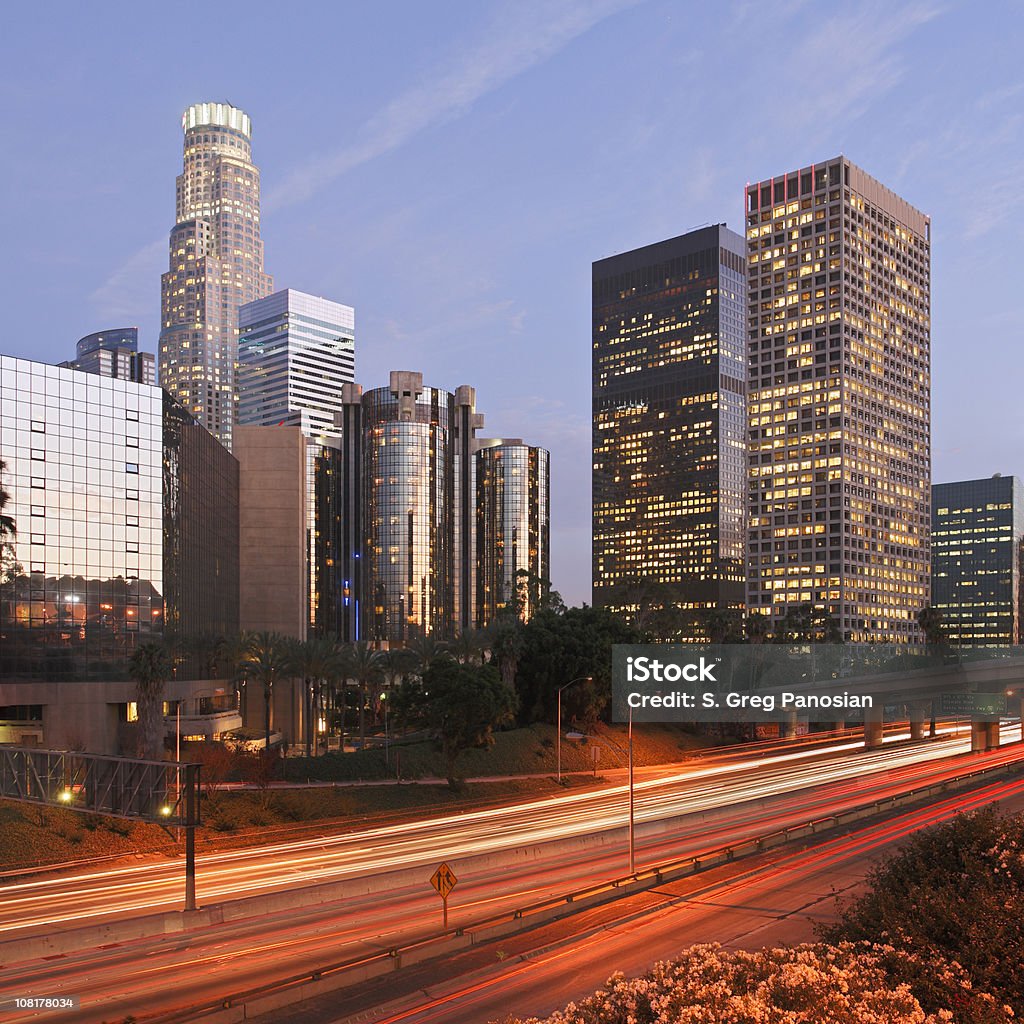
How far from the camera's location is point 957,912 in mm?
20578

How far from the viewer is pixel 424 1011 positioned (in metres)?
25.4

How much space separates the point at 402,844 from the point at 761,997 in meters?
38.6

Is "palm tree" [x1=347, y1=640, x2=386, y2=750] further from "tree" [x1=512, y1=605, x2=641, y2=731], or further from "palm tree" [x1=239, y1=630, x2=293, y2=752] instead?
"tree" [x1=512, y1=605, x2=641, y2=731]

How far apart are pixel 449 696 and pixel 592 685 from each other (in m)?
22.4

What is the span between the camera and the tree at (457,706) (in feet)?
236

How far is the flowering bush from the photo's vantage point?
14.6 metres

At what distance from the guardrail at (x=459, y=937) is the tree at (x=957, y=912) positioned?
39.0ft

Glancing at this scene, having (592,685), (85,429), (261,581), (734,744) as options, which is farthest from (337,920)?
(261,581)

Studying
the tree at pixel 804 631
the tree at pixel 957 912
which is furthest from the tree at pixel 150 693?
the tree at pixel 804 631

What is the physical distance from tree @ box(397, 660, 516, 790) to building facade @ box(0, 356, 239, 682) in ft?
102

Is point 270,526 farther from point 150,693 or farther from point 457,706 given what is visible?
point 457,706

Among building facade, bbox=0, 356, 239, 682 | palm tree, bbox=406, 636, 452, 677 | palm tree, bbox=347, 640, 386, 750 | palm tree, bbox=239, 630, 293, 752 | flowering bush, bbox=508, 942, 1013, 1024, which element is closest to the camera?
flowering bush, bbox=508, 942, 1013, 1024

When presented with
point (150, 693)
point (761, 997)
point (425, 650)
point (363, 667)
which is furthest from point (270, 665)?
point (761, 997)

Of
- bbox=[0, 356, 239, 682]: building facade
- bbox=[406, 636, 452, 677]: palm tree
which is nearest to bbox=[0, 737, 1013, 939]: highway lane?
bbox=[406, 636, 452, 677]: palm tree
